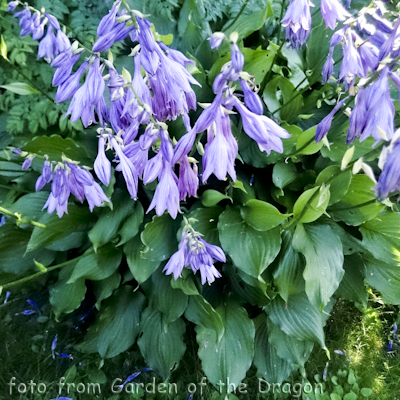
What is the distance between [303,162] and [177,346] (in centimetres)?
132

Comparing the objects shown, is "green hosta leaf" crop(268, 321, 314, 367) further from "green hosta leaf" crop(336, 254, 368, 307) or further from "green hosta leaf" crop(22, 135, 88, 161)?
"green hosta leaf" crop(22, 135, 88, 161)

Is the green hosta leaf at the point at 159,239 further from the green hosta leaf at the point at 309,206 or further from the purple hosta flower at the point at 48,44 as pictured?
the purple hosta flower at the point at 48,44

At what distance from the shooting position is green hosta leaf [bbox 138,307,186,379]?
2006mm

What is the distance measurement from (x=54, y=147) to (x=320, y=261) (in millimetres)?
1602

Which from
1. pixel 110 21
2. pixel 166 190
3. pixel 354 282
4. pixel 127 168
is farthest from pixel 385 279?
pixel 110 21

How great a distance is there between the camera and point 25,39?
6.93 ft

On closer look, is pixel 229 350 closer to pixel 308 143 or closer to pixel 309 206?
pixel 309 206

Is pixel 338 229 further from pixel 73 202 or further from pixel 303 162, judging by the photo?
pixel 73 202

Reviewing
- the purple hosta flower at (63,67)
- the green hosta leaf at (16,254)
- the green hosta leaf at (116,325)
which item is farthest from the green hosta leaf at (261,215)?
the green hosta leaf at (16,254)

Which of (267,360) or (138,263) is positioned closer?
(138,263)

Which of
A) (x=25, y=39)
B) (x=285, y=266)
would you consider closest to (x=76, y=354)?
(x=285, y=266)

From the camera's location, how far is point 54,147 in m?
2.09

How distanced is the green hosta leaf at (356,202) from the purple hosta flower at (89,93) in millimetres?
1334

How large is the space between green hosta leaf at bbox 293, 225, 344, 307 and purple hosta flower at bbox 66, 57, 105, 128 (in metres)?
1.11
